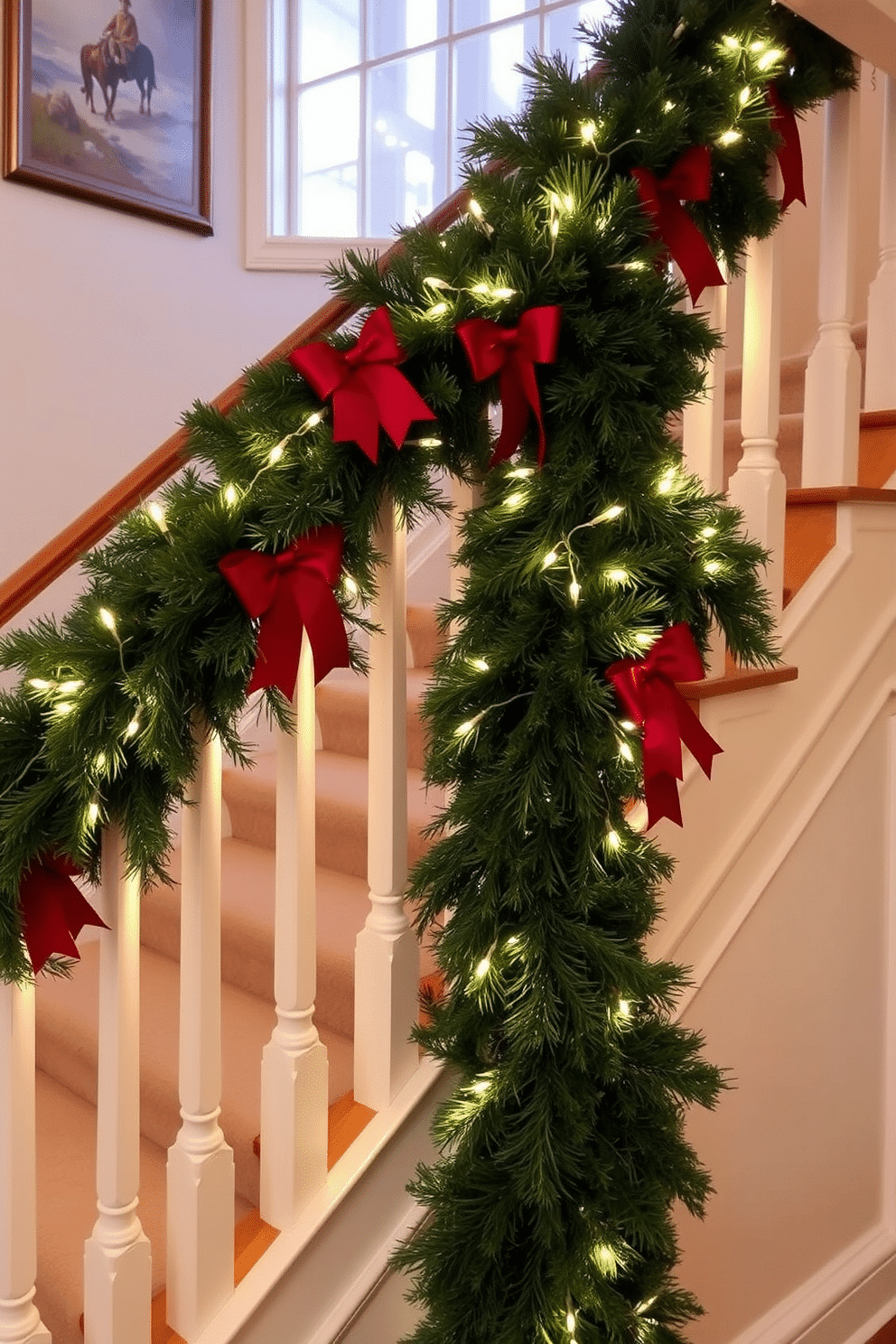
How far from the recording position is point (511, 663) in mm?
1129

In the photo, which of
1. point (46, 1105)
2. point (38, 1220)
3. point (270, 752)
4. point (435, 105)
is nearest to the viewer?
point (38, 1220)

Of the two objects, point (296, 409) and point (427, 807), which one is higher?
point (296, 409)

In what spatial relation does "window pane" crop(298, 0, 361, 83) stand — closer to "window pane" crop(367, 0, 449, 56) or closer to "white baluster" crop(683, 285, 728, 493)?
"window pane" crop(367, 0, 449, 56)

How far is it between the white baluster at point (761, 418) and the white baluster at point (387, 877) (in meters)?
0.55

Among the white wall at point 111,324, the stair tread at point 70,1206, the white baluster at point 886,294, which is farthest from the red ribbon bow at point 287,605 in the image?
the white wall at point 111,324

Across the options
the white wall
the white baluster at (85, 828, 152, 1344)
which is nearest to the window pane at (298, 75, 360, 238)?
the white wall

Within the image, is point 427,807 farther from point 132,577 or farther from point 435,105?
point 435,105

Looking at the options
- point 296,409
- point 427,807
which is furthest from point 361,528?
point 427,807

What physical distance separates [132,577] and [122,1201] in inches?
25.4

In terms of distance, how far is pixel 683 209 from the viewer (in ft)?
4.09

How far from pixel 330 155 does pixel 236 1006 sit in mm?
2972

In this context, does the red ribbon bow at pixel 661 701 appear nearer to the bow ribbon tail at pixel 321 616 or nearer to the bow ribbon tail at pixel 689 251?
the bow ribbon tail at pixel 321 616

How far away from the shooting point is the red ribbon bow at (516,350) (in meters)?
1.09

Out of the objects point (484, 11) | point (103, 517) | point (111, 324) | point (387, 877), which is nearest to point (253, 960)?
point (103, 517)
